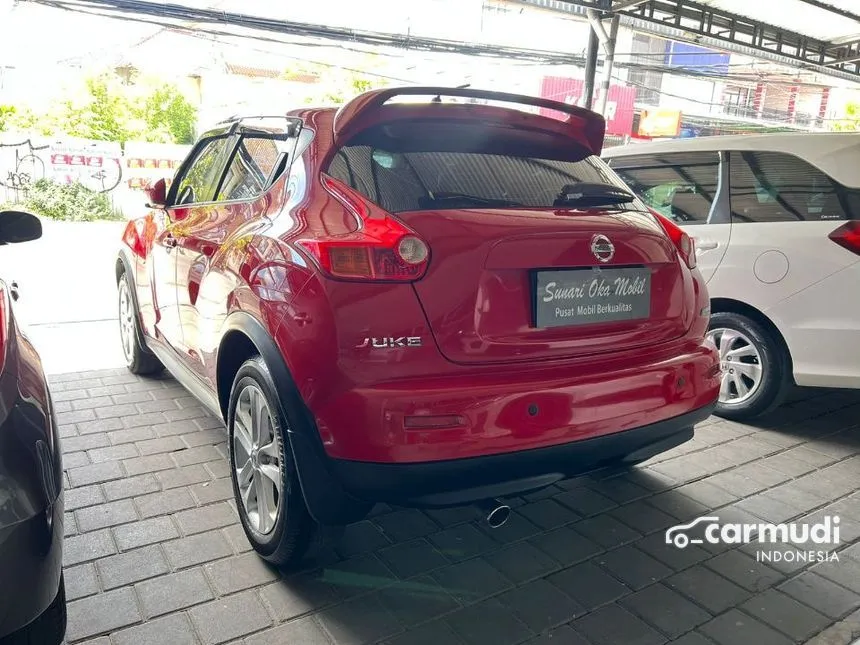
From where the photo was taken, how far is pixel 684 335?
8.18 feet

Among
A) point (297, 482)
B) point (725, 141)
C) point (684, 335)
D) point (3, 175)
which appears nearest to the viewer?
point (297, 482)

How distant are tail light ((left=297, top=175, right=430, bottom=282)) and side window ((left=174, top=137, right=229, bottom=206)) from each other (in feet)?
4.74

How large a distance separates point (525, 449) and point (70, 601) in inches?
62.4

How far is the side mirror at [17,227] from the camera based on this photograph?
2.41m

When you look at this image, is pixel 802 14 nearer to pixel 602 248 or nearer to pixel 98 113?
pixel 602 248

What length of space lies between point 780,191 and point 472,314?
2671 millimetres

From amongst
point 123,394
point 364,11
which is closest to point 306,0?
point 364,11

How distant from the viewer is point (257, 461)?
2459mm

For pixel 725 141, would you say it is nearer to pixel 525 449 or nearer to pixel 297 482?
pixel 525 449

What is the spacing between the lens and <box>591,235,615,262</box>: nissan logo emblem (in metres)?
2.24

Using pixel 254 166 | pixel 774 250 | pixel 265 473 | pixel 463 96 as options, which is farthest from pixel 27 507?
pixel 774 250

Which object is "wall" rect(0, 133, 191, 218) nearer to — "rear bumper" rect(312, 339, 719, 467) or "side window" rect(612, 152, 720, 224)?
"side window" rect(612, 152, 720, 224)

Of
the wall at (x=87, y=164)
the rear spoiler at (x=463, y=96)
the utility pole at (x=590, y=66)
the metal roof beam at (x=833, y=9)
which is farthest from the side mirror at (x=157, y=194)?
the wall at (x=87, y=164)

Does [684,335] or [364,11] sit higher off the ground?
[364,11]
